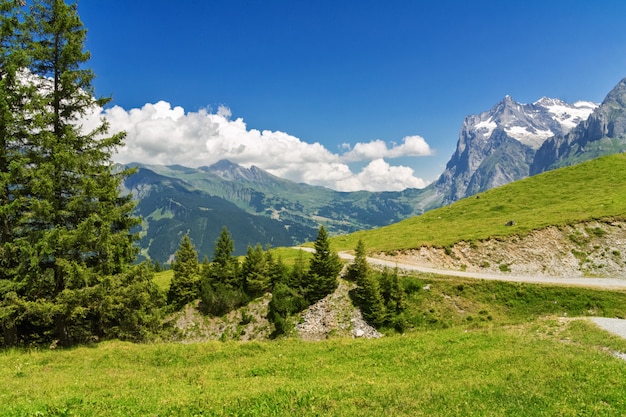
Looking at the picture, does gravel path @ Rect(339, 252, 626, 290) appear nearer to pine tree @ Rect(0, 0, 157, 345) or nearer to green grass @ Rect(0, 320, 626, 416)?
green grass @ Rect(0, 320, 626, 416)

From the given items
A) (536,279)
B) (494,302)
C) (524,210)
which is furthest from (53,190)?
(524,210)

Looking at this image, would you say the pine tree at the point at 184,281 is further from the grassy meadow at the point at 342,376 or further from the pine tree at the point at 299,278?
the grassy meadow at the point at 342,376

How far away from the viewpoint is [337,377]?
1442cm

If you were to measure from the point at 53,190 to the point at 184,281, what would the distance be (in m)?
24.6

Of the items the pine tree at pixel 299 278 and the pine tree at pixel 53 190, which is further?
the pine tree at pixel 299 278

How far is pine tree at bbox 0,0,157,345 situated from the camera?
57.5 ft

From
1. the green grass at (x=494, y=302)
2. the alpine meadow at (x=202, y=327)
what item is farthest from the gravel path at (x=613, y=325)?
the green grass at (x=494, y=302)

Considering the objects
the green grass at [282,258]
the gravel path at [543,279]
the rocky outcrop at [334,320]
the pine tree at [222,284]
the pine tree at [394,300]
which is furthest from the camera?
the green grass at [282,258]

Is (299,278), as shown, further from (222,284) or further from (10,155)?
(10,155)

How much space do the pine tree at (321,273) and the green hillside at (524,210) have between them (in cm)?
1583

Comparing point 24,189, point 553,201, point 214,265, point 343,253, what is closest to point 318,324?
point 214,265

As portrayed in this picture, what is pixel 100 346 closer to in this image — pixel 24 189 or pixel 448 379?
pixel 24 189

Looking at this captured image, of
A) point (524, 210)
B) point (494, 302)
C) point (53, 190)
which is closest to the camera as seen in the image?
point (53, 190)

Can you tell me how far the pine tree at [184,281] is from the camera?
132ft
